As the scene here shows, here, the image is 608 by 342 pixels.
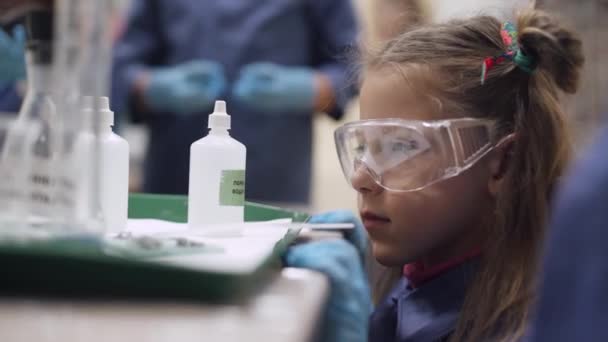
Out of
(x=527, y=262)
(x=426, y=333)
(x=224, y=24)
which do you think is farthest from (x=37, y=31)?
(x=224, y=24)

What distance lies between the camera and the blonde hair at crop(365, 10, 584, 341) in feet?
3.43

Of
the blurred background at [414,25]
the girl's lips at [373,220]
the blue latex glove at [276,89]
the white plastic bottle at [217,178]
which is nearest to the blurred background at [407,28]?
the blurred background at [414,25]

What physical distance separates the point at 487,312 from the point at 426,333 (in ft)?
0.30

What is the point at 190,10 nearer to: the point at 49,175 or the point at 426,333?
the point at 426,333

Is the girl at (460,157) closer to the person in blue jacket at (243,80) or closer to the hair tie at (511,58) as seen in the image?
the hair tie at (511,58)

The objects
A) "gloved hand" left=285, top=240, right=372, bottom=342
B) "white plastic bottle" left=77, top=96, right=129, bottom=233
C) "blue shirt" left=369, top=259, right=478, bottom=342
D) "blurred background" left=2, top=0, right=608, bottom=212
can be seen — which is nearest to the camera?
"gloved hand" left=285, top=240, right=372, bottom=342

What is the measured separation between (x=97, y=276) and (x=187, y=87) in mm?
1563

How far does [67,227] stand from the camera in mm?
596

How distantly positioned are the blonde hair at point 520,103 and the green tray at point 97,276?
59 centimetres

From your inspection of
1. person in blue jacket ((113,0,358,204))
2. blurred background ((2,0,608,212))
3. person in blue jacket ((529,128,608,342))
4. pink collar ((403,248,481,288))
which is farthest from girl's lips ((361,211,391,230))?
person in blue jacket ((113,0,358,204))

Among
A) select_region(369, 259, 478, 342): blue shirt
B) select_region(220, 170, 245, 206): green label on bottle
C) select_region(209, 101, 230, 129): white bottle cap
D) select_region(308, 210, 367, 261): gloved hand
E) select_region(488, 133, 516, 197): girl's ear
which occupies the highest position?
select_region(209, 101, 230, 129): white bottle cap

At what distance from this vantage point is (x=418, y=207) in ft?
3.40

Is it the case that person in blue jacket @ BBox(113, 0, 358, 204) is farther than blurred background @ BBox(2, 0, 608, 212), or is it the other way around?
person in blue jacket @ BBox(113, 0, 358, 204)

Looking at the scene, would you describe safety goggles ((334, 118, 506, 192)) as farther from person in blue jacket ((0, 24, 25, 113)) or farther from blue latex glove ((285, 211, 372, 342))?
person in blue jacket ((0, 24, 25, 113))
